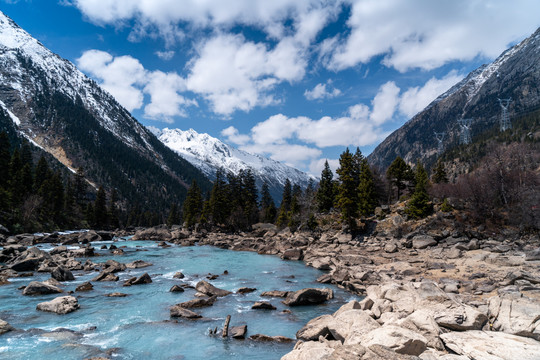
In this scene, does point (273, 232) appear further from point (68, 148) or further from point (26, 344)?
point (68, 148)

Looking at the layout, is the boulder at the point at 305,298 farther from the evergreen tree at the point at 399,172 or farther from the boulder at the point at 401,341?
the evergreen tree at the point at 399,172

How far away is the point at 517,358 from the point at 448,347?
1.77 m

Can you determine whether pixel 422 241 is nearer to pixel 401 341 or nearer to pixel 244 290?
pixel 244 290

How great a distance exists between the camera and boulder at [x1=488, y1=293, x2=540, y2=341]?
30.3ft

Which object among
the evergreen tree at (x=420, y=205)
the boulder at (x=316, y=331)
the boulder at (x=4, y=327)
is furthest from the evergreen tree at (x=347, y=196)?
the boulder at (x=4, y=327)

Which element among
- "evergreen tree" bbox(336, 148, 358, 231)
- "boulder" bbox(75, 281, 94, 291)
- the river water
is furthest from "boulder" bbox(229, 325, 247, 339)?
"evergreen tree" bbox(336, 148, 358, 231)

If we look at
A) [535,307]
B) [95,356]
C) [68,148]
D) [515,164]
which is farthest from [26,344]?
[68,148]

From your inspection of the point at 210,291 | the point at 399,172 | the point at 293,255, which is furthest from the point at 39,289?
the point at 399,172

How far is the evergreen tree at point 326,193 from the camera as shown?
66.6 metres

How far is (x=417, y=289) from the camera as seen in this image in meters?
14.5

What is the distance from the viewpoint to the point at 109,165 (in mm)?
190375

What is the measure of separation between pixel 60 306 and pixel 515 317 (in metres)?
22.1

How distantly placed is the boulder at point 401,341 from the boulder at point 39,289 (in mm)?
21926

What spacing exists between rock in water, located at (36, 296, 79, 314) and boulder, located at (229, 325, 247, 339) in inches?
396
